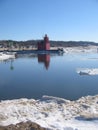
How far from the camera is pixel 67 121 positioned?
28.2 feet

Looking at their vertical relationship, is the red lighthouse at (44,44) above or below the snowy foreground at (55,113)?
above

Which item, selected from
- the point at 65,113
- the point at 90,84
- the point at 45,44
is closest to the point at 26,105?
the point at 65,113

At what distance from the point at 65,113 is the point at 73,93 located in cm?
510

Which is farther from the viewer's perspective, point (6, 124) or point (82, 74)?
point (82, 74)

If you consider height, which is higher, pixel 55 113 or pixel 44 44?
pixel 44 44

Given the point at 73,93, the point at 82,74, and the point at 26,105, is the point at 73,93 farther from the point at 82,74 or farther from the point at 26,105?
the point at 82,74

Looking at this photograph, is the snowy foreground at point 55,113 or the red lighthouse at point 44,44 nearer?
the snowy foreground at point 55,113

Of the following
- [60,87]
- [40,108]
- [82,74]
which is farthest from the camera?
[82,74]

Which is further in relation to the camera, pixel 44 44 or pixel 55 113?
pixel 44 44

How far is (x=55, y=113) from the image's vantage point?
31.3 feet

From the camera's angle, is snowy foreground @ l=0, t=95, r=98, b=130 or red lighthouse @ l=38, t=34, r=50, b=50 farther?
red lighthouse @ l=38, t=34, r=50, b=50

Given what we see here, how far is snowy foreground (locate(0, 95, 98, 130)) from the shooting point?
323 inches

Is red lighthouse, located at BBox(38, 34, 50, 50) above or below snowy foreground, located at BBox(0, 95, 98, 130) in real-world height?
above

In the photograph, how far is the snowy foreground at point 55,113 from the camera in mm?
8211
